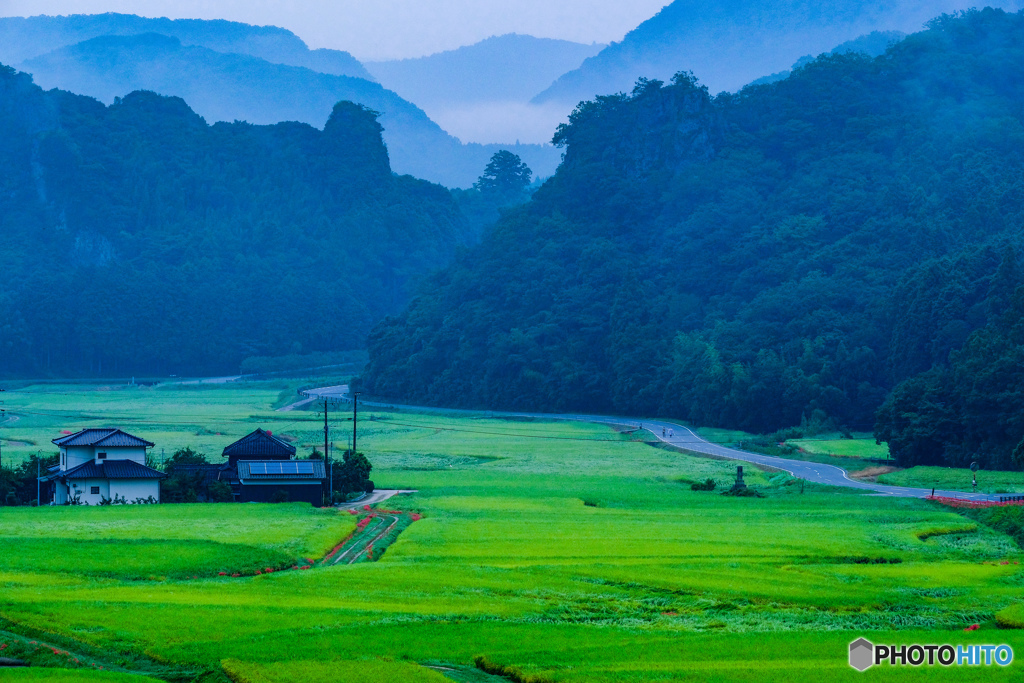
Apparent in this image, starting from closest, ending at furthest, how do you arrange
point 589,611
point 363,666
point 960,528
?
point 363,666
point 589,611
point 960,528

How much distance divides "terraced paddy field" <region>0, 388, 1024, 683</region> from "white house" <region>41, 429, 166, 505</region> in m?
2.58

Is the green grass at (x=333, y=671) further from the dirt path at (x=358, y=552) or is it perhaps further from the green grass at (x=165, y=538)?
the dirt path at (x=358, y=552)

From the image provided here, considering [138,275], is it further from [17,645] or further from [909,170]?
[17,645]

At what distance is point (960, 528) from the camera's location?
1630 inches

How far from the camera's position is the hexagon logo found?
23.7 metres

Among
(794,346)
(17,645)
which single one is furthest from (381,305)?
(17,645)

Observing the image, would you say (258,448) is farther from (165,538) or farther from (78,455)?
(165,538)

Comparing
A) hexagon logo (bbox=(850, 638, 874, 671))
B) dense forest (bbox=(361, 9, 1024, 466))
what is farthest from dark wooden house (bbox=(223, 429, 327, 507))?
dense forest (bbox=(361, 9, 1024, 466))

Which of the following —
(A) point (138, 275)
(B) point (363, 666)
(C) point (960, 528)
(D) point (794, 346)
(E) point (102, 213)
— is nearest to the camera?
(B) point (363, 666)

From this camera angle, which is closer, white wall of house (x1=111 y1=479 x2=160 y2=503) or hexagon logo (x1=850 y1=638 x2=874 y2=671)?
hexagon logo (x1=850 y1=638 x2=874 y2=671)

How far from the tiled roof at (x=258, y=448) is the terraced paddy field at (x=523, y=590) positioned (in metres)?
5.85

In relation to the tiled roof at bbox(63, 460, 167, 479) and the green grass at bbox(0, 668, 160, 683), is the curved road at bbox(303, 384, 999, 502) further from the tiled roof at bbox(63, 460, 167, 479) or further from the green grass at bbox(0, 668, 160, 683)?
the green grass at bbox(0, 668, 160, 683)

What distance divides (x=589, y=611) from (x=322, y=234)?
17091 centimetres

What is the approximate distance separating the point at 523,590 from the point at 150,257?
15582cm
